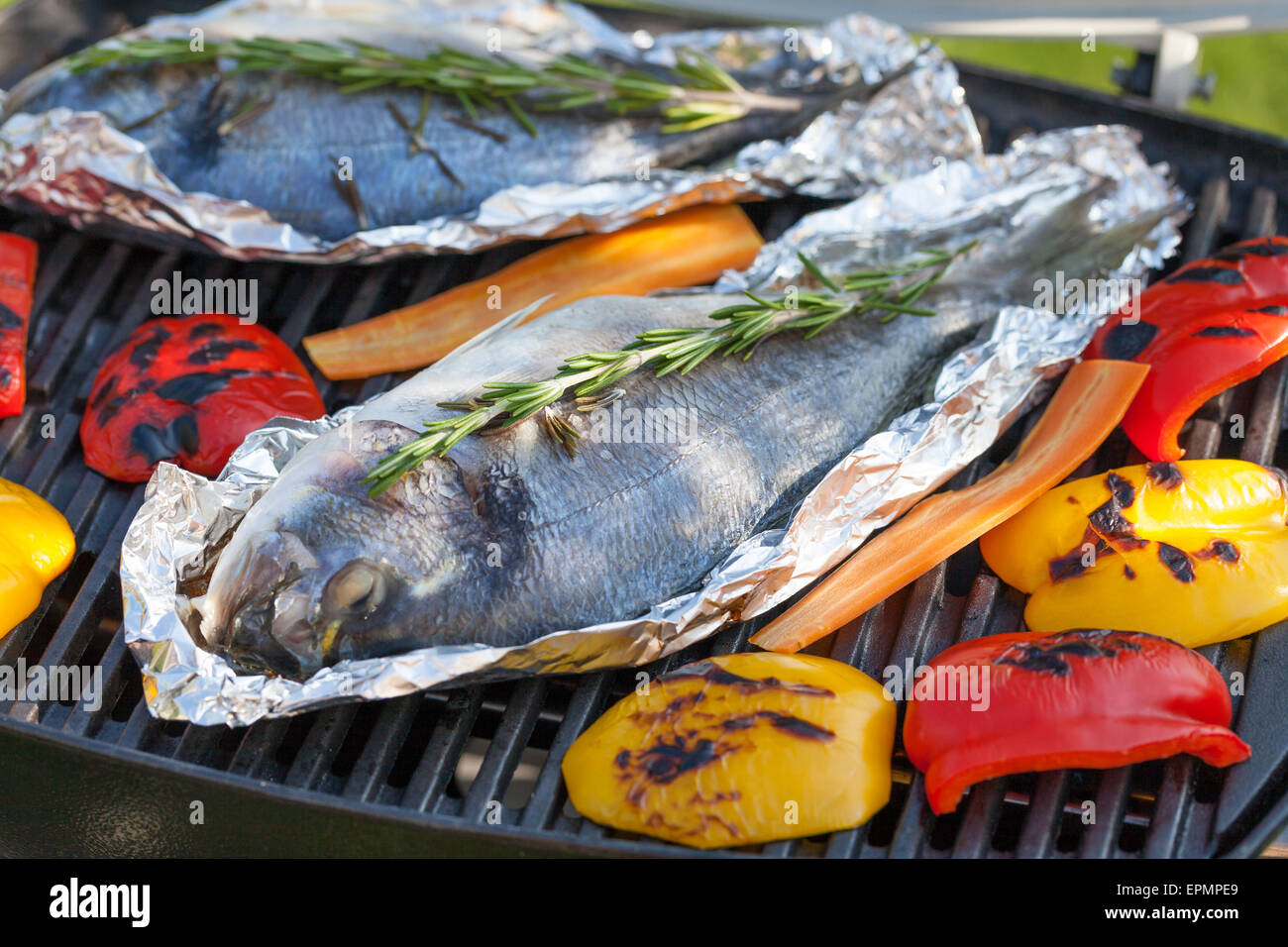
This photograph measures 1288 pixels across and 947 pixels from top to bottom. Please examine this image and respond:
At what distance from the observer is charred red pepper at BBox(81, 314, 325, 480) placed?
131 inches

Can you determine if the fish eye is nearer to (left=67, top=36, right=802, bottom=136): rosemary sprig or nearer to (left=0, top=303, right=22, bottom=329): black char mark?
(left=0, top=303, right=22, bottom=329): black char mark

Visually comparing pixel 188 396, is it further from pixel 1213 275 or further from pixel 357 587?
pixel 1213 275

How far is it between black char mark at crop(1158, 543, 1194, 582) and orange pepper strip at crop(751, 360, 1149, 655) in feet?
1.18

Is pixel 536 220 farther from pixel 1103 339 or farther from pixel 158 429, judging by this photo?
pixel 1103 339

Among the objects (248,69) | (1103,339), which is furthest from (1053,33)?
(248,69)

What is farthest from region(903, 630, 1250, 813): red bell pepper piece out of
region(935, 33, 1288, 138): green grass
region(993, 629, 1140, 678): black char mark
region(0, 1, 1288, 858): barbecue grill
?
region(935, 33, 1288, 138): green grass

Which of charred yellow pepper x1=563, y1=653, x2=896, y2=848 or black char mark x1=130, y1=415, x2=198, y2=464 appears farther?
black char mark x1=130, y1=415, x2=198, y2=464

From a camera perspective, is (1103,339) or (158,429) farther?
(1103,339)

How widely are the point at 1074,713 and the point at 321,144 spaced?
2889mm

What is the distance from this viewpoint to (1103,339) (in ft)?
11.6

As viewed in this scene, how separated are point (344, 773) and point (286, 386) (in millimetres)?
1163

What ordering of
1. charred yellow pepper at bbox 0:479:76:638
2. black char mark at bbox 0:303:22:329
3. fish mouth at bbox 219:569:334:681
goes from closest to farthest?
1. fish mouth at bbox 219:569:334:681
2. charred yellow pepper at bbox 0:479:76:638
3. black char mark at bbox 0:303:22:329

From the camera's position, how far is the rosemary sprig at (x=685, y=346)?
8.89 ft
